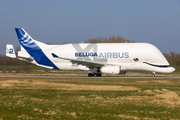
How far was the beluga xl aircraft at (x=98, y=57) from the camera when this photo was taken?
3966cm

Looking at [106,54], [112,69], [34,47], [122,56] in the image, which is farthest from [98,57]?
[34,47]

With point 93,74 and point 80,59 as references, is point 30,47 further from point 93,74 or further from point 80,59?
point 93,74

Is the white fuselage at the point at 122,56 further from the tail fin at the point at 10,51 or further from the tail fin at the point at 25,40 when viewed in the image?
the tail fin at the point at 10,51

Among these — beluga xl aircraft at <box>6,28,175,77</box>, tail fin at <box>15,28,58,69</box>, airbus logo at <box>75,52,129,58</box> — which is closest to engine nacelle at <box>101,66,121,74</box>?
beluga xl aircraft at <box>6,28,175,77</box>

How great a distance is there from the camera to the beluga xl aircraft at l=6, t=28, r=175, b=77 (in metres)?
39.7

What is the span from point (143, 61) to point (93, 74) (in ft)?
27.5

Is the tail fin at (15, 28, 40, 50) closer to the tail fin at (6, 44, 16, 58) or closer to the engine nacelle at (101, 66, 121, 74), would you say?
the tail fin at (6, 44, 16, 58)

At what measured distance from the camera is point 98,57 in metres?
41.5

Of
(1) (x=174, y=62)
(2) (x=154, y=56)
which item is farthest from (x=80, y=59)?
(1) (x=174, y=62)

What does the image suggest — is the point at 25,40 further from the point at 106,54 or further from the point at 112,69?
the point at 112,69

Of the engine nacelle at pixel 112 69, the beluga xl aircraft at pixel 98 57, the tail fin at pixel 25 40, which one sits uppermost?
the tail fin at pixel 25 40

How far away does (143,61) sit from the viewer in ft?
130

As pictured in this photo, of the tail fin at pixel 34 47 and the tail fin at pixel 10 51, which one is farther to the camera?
the tail fin at pixel 10 51

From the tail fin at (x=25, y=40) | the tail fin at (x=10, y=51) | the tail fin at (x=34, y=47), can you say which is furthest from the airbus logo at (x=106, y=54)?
the tail fin at (x=10, y=51)
